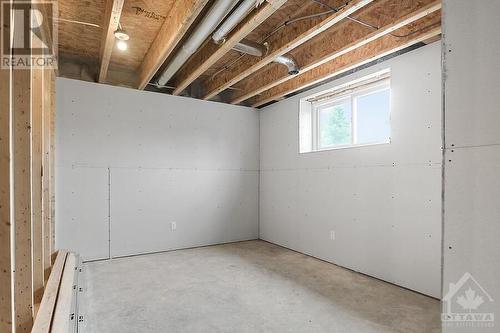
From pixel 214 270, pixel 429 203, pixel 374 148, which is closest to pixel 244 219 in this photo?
pixel 214 270

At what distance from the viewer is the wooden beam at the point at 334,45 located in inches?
88.2

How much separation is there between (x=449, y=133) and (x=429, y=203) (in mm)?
1674

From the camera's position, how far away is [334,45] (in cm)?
293

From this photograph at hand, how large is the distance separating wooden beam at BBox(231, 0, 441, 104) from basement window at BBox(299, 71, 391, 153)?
2.06 ft

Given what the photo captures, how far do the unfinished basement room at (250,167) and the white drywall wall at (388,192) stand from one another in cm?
2

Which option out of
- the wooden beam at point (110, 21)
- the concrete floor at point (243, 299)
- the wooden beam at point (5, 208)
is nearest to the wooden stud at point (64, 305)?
the wooden beam at point (5, 208)

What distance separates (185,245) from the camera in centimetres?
438

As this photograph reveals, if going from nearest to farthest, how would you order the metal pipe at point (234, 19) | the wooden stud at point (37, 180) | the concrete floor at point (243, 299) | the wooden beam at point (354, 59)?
the wooden stud at point (37, 180), the metal pipe at point (234, 19), the concrete floor at point (243, 299), the wooden beam at point (354, 59)

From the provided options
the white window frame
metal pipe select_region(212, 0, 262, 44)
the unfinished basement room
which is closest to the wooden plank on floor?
the unfinished basement room

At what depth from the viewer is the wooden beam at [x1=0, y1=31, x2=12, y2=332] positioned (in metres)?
1.17

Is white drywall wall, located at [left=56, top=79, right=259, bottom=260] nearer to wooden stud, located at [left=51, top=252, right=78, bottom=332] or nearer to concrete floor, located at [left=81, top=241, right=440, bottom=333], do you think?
concrete floor, located at [left=81, top=241, right=440, bottom=333]

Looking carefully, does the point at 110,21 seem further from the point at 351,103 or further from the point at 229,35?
the point at 351,103

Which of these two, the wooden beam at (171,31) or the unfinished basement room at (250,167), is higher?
the wooden beam at (171,31)

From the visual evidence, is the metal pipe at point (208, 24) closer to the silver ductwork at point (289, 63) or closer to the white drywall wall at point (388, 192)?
the silver ductwork at point (289, 63)
